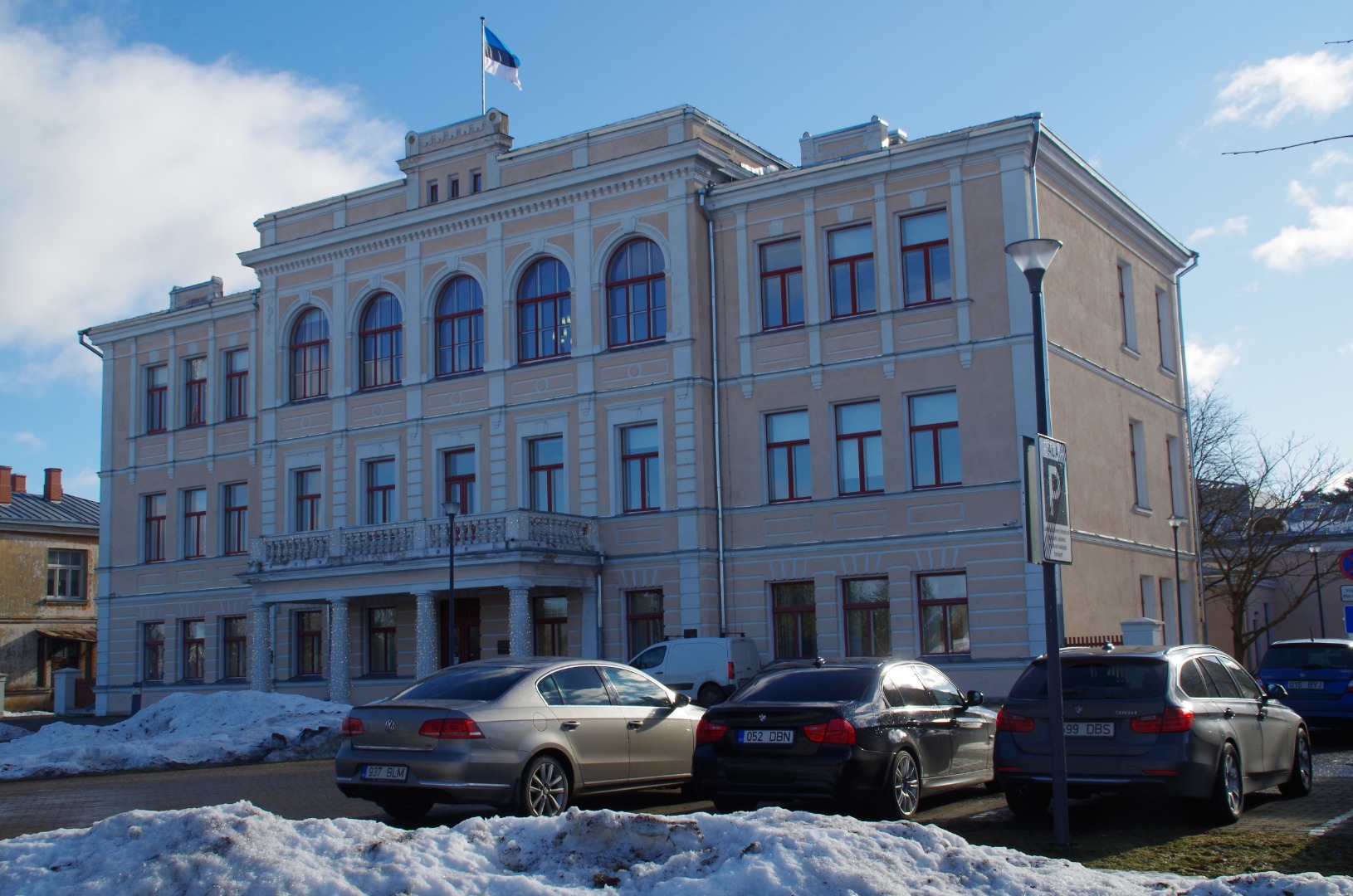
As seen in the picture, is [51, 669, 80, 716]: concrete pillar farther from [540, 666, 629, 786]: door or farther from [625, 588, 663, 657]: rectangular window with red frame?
[540, 666, 629, 786]: door

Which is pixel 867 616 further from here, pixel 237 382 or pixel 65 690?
pixel 65 690

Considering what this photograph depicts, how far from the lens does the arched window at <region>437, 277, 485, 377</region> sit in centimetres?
3500

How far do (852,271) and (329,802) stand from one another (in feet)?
62.7

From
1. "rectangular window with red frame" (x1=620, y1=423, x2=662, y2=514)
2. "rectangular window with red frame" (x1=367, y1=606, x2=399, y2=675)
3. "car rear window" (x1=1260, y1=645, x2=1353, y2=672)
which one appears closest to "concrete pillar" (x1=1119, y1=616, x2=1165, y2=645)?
"car rear window" (x1=1260, y1=645, x2=1353, y2=672)

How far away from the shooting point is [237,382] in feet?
135

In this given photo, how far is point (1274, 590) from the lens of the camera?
5941cm

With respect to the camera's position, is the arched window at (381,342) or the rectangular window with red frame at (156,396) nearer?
the arched window at (381,342)

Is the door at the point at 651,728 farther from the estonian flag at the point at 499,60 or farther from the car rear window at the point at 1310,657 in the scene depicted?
the estonian flag at the point at 499,60

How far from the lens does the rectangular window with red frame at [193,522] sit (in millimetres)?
41188

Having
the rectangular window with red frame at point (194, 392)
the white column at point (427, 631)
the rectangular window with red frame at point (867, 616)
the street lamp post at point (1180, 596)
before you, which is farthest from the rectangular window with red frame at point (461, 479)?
the street lamp post at point (1180, 596)

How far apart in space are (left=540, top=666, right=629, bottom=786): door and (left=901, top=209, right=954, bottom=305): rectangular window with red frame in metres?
18.1

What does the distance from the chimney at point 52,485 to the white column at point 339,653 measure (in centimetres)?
3570

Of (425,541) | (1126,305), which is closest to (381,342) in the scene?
(425,541)

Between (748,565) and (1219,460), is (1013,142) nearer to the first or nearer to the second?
(748,565)
